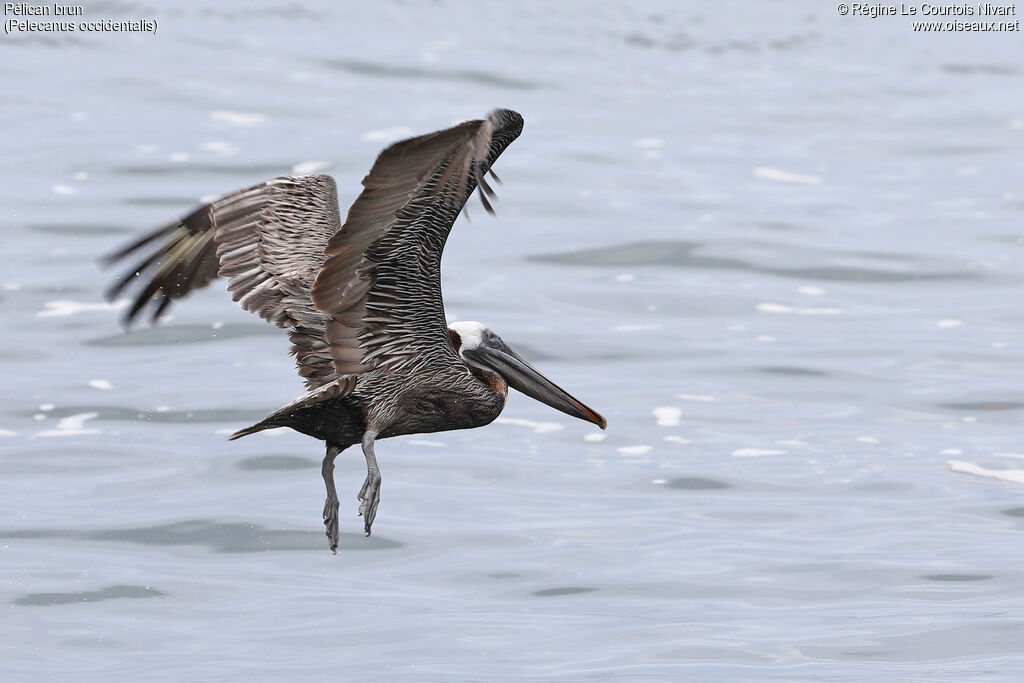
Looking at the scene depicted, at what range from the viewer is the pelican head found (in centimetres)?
855

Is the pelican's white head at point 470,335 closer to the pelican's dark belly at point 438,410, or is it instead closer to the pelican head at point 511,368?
the pelican head at point 511,368

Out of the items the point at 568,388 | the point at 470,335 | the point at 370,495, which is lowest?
the point at 568,388

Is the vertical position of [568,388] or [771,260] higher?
[568,388]

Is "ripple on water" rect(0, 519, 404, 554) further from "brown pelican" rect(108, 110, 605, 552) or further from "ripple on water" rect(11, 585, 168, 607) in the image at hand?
"brown pelican" rect(108, 110, 605, 552)

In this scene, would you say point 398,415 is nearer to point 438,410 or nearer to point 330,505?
point 438,410

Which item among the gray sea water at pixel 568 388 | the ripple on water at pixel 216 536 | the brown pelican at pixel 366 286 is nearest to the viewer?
the brown pelican at pixel 366 286

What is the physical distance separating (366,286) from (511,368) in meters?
1.26

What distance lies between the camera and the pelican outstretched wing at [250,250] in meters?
8.34

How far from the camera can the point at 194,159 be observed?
2212cm

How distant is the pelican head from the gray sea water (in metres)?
2.38

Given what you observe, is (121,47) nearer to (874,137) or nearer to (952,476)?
(874,137)

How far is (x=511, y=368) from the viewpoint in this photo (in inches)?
337

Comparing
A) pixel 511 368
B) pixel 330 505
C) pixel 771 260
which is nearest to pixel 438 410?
pixel 330 505

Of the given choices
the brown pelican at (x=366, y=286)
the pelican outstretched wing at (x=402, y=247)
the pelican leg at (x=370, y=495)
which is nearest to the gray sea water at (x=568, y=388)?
the brown pelican at (x=366, y=286)
